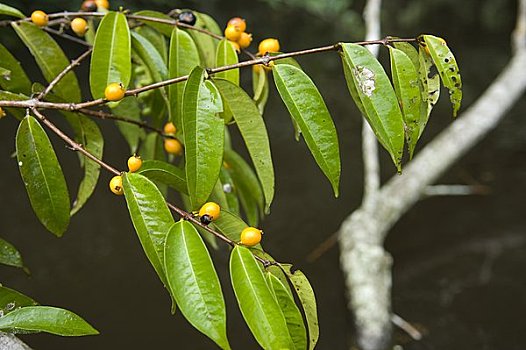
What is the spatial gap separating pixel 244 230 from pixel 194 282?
0.25 ft

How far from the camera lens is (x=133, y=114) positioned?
88 centimetres

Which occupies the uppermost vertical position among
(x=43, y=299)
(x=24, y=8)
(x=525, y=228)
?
(x=24, y=8)

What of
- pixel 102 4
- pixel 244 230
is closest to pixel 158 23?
pixel 102 4

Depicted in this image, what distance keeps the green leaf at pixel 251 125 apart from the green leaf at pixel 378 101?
0.11 m

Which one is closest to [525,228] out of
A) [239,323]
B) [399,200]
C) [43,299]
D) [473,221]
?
[473,221]

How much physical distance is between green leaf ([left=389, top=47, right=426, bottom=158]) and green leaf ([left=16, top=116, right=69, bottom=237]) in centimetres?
33

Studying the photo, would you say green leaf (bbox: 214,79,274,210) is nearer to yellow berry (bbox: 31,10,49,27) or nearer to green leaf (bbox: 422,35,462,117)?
green leaf (bbox: 422,35,462,117)

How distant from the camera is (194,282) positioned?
448 mm

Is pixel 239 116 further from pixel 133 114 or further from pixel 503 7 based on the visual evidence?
pixel 503 7

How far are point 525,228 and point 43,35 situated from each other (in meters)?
2.42

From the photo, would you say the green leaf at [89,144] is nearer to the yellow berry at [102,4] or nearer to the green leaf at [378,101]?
the yellow berry at [102,4]

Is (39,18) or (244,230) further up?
(39,18)

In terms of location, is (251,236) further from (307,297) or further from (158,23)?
(158,23)

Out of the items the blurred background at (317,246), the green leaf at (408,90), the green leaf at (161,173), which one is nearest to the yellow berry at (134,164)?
the green leaf at (161,173)
